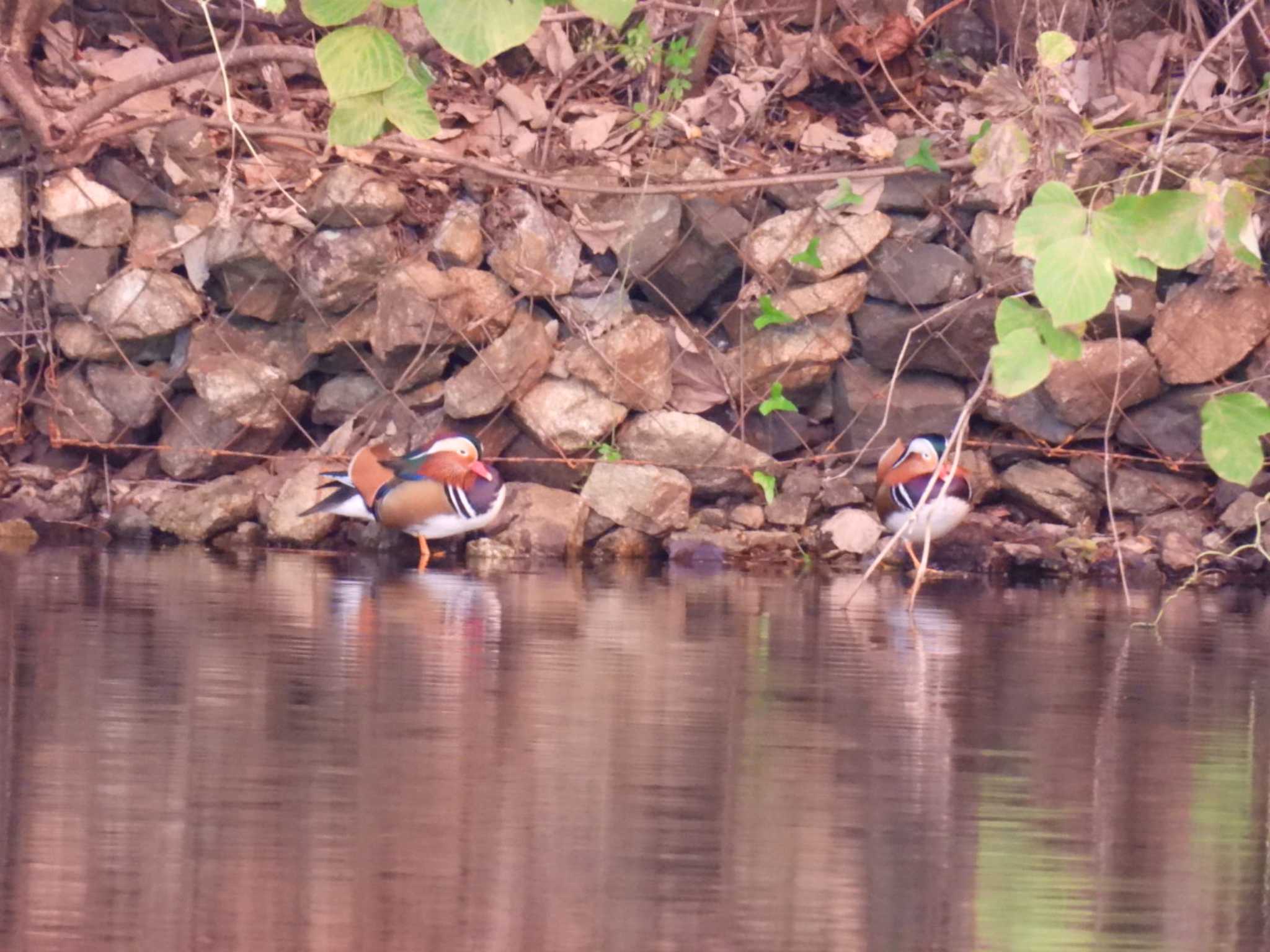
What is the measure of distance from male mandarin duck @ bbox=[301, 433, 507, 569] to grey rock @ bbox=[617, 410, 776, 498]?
722 mm

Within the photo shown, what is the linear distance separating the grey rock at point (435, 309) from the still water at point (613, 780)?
100 inches

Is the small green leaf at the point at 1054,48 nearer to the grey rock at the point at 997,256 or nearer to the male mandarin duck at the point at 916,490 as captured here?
the male mandarin duck at the point at 916,490

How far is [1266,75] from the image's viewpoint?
8109mm

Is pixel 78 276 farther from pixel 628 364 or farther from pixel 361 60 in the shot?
pixel 361 60

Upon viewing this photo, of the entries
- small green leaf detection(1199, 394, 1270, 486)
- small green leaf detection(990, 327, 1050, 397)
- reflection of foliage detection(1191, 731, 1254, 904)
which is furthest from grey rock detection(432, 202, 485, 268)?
reflection of foliage detection(1191, 731, 1254, 904)

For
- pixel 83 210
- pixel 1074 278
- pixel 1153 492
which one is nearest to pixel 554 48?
pixel 83 210

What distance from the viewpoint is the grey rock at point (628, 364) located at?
8.23 meters

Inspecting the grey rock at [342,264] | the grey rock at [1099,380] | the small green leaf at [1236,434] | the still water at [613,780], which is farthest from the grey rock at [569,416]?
the small green leaf at [1236,434]

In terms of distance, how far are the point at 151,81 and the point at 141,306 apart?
936 mm

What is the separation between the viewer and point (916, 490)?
752cm

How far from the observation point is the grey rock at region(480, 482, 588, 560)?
7.87 metres

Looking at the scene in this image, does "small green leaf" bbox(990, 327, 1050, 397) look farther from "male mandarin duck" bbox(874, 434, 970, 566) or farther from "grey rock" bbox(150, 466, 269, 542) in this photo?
"grey rock" bbox(150, 466, 269, 542)

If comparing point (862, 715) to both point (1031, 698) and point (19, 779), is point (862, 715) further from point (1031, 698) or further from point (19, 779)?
point (19, 779)

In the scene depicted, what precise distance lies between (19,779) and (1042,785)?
1.69 m
